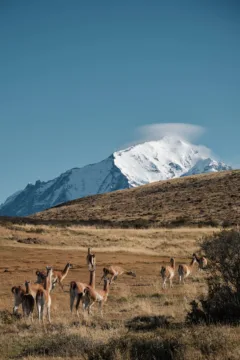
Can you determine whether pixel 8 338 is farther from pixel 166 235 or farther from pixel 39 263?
pixel 166 235

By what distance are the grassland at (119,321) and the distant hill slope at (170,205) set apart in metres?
23.1

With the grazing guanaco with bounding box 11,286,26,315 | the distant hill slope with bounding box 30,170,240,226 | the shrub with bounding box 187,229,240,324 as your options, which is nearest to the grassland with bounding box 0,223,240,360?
the grazing guanaco with bounding box 11,286,26,315

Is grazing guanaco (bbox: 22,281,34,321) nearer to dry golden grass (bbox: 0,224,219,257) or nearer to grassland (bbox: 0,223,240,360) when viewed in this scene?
grassland (bbox: 0,223,240,360)

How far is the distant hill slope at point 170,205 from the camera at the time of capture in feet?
195

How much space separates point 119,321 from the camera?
1384 cm

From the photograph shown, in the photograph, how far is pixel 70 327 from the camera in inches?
511

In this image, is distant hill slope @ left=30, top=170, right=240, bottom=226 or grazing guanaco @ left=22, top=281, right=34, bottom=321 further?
distant hill slope @ left=30, top=170, right=240, bottom=226

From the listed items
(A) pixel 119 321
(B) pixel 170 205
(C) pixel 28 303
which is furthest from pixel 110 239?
(B) pixel 170 205

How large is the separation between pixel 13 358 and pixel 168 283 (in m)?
12.2

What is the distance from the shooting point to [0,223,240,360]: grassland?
9.50 m

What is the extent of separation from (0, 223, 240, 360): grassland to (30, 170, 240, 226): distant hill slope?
23.1m

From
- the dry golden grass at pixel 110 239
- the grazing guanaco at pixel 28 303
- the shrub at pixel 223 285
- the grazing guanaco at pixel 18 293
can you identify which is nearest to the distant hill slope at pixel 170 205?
the dry golden grass at pixel 110 239

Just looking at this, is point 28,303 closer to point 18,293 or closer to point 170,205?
point 18,293

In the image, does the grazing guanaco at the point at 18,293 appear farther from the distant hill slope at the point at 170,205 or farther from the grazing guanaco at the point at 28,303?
the distant hill slope at the point at 170,205
